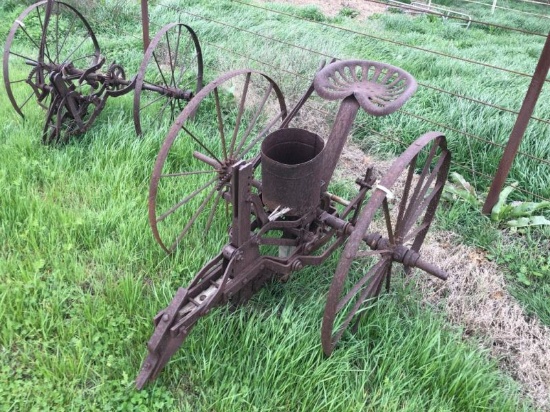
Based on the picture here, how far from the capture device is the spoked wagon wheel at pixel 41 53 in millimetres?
3645

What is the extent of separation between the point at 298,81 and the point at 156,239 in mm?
2463

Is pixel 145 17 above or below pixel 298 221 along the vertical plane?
above

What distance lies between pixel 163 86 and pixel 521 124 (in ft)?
8.87

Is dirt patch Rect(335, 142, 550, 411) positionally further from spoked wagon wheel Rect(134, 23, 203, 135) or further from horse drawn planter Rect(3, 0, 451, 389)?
spoked wagon wheel Rect(134, 23, 203, 135)

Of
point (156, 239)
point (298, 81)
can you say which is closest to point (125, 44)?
point (298, 81)

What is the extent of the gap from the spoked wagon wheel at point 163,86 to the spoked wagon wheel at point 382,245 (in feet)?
6.60

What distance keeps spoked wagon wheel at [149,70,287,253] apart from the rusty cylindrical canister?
0.87ft

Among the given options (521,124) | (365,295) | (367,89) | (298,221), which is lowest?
(365,295)

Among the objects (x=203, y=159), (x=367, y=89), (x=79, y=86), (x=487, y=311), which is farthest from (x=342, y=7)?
(x=487, y=311)

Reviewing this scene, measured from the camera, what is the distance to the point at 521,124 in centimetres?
292

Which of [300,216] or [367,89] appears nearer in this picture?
[300,216]

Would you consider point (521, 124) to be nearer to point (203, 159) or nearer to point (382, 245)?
point (382, 245)

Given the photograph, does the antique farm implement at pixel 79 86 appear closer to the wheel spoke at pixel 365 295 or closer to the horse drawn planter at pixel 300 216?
the horse drawn planter at pixel 300 216

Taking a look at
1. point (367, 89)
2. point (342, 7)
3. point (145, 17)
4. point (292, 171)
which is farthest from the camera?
point (342, 7)
